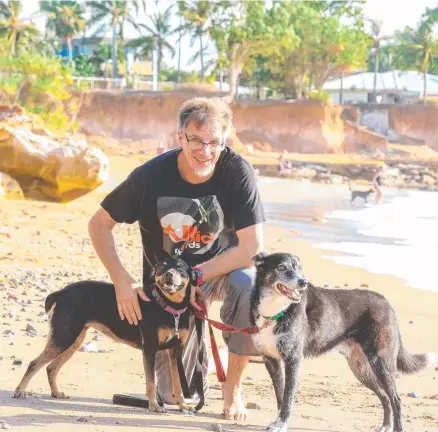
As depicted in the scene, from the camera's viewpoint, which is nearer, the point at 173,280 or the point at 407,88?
the point at 173,280

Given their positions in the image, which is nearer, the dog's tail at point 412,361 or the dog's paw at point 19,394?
the dog's paw at point 19,394

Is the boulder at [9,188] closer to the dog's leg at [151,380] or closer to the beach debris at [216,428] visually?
the dog's leg at [151,380]

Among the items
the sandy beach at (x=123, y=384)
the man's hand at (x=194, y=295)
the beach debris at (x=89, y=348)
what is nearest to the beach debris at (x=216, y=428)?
the sandy beach at (x=123, y=384)

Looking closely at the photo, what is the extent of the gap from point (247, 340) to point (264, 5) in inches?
2325

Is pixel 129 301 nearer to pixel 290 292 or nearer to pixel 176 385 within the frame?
pixel 176 385

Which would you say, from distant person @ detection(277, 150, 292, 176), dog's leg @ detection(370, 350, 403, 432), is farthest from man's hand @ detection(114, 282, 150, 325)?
distant person @ detection(277, 150, 292, 176)

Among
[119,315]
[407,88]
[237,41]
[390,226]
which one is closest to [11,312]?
[119,315]

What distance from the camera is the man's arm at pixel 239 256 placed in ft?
17.0

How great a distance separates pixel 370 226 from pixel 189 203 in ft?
62.6

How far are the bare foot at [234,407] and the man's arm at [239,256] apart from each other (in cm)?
70

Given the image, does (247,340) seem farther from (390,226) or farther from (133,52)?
(133,52)

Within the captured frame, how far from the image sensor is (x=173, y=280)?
16.0 feet

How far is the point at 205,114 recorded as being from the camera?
508 cm

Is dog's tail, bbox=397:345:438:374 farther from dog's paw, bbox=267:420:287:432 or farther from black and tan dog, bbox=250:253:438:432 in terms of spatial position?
dog's paw, bbox=267:420:287:432
